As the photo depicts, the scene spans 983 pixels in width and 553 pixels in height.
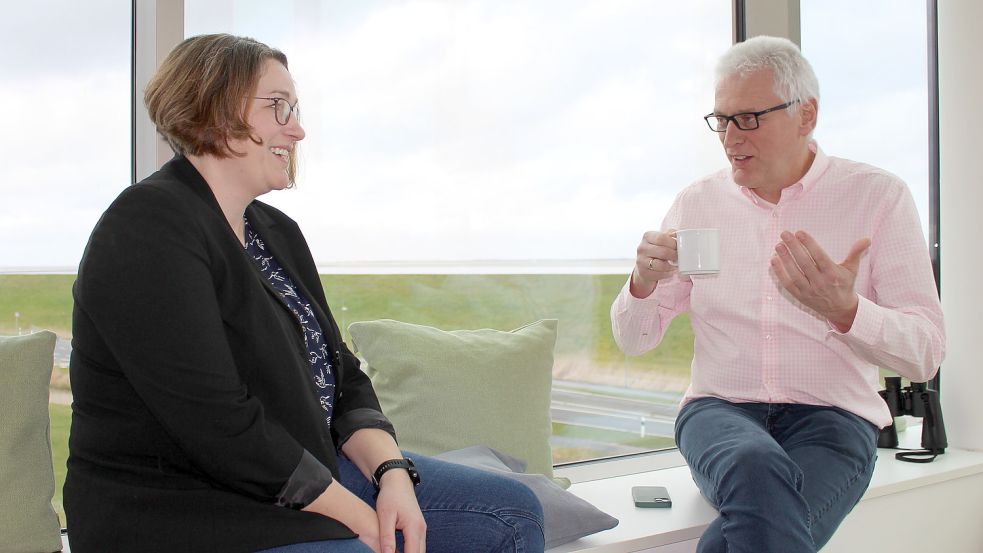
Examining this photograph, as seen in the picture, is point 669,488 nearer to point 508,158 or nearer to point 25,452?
point 508,158

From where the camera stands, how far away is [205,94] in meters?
1.53

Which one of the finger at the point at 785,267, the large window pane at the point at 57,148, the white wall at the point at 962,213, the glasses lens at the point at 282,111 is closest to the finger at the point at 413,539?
the glasses lens at the point at 282,111

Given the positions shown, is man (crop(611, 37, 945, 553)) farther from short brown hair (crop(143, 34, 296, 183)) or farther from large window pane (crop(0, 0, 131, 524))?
large window pane (crop(0, 0, 131, 524))

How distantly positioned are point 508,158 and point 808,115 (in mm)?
971

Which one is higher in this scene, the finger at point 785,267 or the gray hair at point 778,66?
the gray hair at point 778,66

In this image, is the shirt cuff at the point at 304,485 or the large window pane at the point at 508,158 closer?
the shirt cuff at the point at 304,485

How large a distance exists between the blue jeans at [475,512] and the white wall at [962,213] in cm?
238

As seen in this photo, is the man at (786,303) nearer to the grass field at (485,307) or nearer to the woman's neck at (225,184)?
the grass field at (485,307)

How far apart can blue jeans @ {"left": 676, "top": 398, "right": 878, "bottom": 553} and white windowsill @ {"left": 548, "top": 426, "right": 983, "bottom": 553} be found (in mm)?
202

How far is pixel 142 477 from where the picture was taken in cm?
133

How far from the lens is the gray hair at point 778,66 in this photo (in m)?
2.22

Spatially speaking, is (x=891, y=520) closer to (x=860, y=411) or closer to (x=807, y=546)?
(x=860, y=411)

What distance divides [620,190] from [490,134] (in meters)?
0.59

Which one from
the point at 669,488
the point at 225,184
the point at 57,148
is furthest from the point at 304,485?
the point at 669,488
